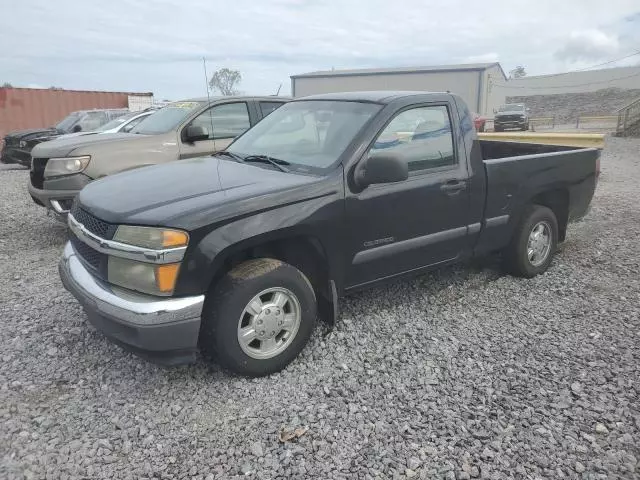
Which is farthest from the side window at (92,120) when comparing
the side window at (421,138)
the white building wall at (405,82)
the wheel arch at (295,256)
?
the white building wall at (405,82)

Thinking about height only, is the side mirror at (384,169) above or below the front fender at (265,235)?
above

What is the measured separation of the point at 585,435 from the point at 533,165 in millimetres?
2654

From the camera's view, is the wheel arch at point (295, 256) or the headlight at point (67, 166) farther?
the headlight at point (67, 166)

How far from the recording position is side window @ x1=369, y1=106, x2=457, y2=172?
3.76 m

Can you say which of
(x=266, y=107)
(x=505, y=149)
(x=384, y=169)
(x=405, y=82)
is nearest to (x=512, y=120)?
(x=405, y=82)

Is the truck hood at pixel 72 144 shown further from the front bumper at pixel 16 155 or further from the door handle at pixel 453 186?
the front bumper at pixel 16 155

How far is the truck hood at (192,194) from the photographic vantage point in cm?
289

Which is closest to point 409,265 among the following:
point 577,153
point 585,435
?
point 585,435

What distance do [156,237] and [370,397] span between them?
1545 mm

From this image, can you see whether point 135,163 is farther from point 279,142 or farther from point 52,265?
point 279,142

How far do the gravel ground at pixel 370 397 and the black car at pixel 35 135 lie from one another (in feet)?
32.4

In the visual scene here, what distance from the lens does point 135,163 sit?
6.15m

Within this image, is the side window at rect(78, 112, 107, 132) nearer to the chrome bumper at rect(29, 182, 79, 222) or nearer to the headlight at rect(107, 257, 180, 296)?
the chrome bumper at rect(29, 182, 79, 222)

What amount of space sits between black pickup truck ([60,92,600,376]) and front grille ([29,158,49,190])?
2.89 metres
